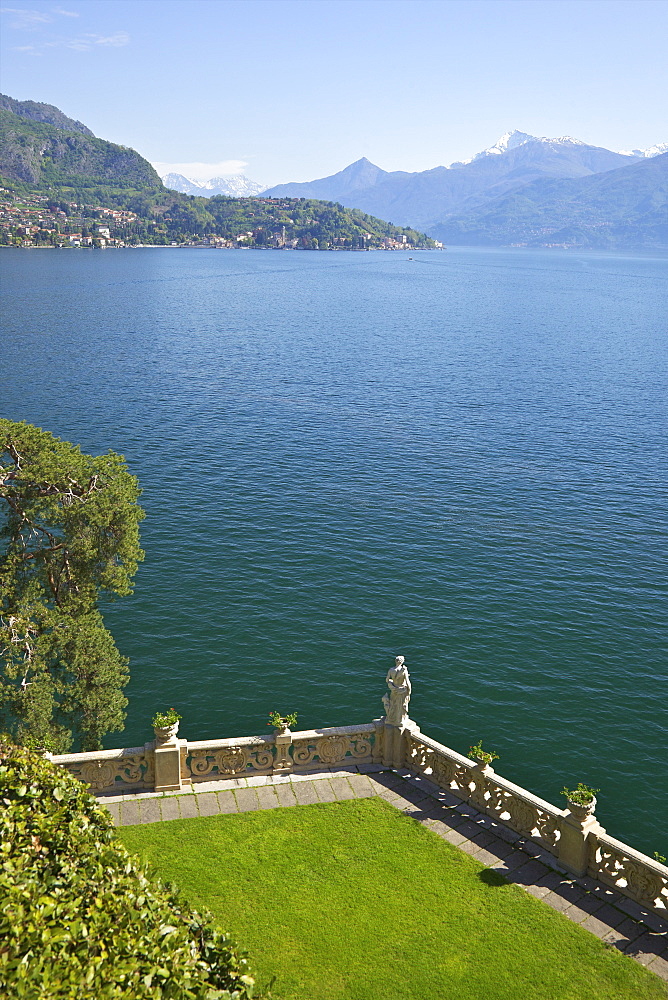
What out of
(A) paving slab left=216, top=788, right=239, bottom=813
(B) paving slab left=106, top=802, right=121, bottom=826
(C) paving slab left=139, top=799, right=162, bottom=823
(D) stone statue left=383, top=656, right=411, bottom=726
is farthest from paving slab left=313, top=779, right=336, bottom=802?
(B) paving slab left=106, top=802, right=121, bottom=826

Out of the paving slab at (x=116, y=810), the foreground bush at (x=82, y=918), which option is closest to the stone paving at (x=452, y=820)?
the paving slab at (x=116, y=810)

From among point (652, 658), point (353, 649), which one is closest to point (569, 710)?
point (652, 658)

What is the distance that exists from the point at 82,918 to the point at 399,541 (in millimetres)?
37461

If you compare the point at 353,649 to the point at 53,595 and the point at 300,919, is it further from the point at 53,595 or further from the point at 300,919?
the point at 300,919

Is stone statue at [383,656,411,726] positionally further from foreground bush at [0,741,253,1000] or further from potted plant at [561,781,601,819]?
foreground bush at [0,741,253,1000]

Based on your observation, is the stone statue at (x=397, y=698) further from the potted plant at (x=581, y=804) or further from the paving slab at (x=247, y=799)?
the potted plant at (x=581, y=804)

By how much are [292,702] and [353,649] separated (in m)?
4.58

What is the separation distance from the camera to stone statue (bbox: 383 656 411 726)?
20.8 metres

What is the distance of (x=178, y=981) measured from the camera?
9.03 meters

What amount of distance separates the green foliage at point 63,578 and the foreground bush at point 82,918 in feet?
46.5

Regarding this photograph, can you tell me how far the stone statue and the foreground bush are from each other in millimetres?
10052

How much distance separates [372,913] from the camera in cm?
1638

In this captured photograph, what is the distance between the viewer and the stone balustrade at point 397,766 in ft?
57.3

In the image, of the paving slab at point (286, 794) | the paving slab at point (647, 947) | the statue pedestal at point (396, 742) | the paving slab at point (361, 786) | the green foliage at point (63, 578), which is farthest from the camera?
the green foliage at point (63, 578)
